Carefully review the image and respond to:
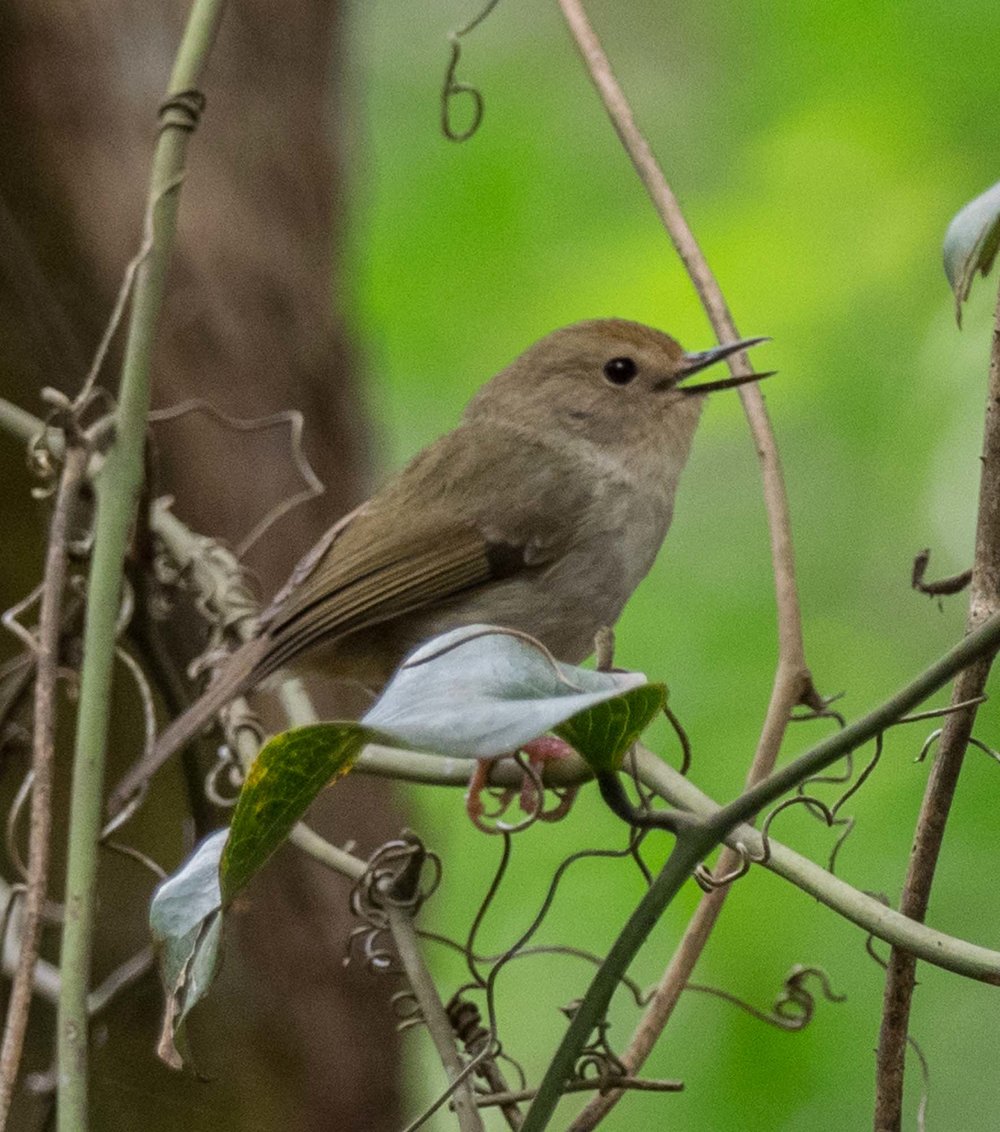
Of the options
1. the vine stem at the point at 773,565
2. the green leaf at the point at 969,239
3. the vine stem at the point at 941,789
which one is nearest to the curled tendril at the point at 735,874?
the vine stem at the point at 941,789

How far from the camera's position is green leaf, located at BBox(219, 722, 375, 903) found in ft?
4.32

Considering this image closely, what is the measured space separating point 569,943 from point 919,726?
102 centimetres

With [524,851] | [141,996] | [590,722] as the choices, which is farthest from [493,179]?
[590,722]

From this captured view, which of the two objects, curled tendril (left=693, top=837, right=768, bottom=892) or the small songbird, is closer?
curled tendril (left=693, top=837, right=768, bottom=892)

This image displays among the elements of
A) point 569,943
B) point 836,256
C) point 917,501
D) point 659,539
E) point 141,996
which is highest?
point 836,256

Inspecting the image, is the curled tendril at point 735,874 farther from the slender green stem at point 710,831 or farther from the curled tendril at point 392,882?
the curled tendril at point 392,882

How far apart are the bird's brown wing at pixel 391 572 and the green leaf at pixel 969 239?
1.52 m

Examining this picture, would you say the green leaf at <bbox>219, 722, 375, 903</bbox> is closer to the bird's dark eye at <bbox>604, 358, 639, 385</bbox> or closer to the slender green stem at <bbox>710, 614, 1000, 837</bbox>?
the slender green stem at <bbox>710, 614, 1000, 837</bbox>

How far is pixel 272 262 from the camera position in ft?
12.6

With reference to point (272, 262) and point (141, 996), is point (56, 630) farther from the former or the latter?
point (272, 262)

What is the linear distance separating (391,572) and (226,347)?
988 millimetres

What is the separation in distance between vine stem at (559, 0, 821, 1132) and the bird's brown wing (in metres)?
0.71

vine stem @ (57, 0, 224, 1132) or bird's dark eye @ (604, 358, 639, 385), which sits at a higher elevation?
bird's dark eye @ (604, 358, 639, 385)

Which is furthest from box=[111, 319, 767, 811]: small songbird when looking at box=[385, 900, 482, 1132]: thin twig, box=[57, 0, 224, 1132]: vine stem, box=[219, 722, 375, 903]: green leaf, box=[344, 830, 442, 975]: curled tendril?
box=[219, 722, 375, 903]: green leaf
